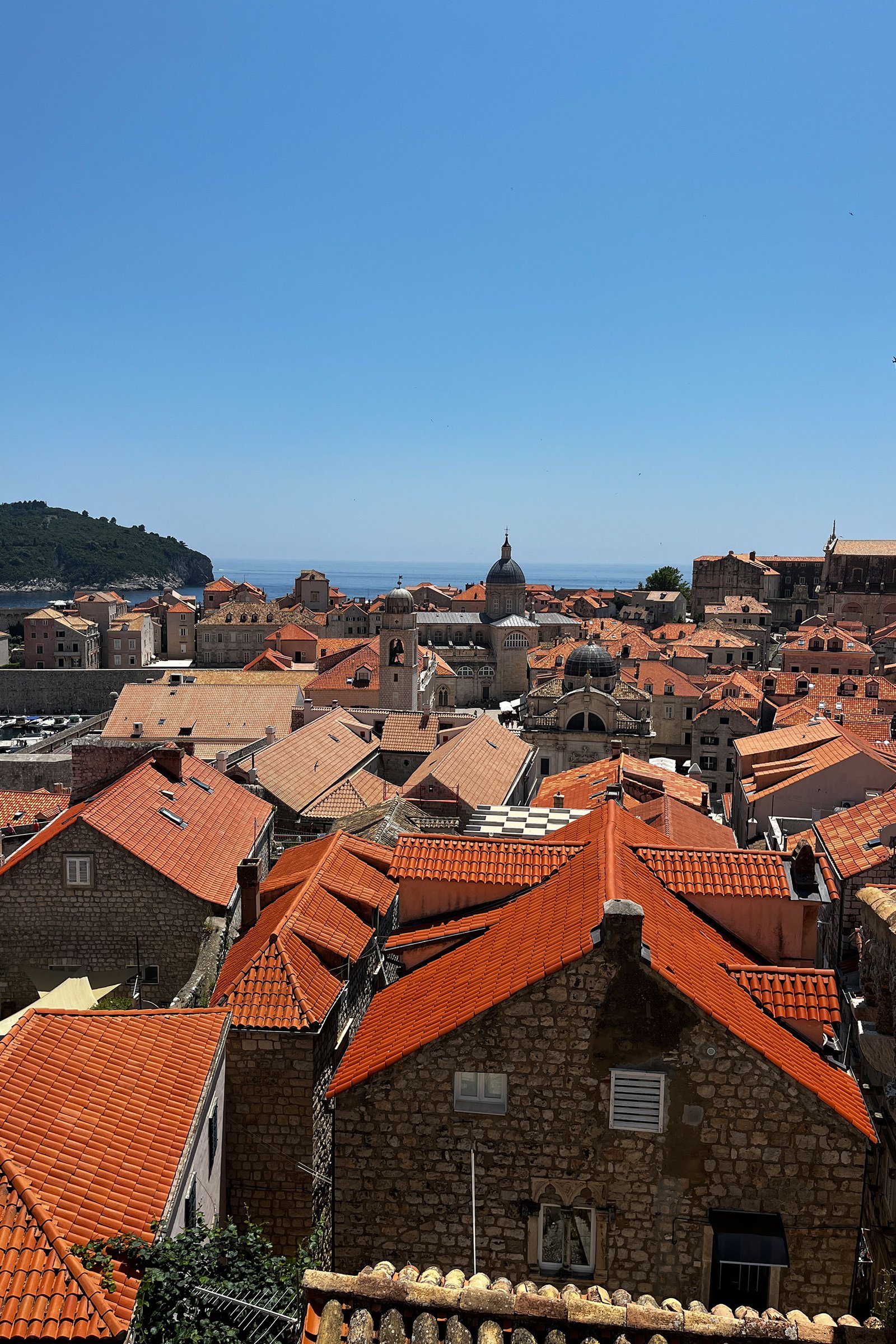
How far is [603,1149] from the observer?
8.19 meters

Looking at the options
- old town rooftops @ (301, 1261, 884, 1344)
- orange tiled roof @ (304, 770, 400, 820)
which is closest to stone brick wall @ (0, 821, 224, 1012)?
orange tiled roof @ (304, 770, 400, 820)

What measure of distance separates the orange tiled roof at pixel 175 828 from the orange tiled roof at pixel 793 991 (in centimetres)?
996

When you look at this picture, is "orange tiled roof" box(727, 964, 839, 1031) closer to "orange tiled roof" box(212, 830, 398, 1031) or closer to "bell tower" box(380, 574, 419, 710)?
"orange tiled roof" box(212, 830, 398, 1031)

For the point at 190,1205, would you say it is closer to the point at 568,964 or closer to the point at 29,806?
the point at 568,964

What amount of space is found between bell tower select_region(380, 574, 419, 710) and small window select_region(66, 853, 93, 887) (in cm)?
3986

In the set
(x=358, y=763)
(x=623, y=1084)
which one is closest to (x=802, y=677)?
(x=358, y=763)

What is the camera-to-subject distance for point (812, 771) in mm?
27531

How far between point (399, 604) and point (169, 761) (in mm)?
36264

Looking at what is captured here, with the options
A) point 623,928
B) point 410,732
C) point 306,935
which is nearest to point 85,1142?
point 306,935

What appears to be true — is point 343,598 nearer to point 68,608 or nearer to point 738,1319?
point 68,608

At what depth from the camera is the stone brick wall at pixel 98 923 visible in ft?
54.8

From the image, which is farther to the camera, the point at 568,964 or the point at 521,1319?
the point at 568,964

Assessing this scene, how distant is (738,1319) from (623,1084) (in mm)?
2423

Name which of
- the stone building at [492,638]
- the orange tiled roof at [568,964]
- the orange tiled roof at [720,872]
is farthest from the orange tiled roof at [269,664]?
the orange tiled roof at [568,964]
